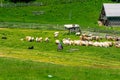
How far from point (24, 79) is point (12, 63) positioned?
7.74 m

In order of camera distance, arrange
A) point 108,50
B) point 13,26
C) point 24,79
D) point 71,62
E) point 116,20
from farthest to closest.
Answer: point 116,20
point 13,26
point 108,50
point 71,62
point 24,79

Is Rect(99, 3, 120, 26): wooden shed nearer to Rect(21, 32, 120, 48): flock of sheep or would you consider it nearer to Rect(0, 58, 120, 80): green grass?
Rect(21, 32, 120, 48): flock of sheep

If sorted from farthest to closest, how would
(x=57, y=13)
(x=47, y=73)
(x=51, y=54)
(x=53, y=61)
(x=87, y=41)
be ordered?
(x=57, y=13) → (x=87, y=41) → (x=51, y=54) → (x=53, y=61) → (x=47, y=73)

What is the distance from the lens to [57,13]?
13362cm

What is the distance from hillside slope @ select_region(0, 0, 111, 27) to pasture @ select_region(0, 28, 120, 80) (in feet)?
129

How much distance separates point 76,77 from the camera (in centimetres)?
3469

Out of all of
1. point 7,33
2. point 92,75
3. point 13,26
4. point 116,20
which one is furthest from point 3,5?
point 92,75

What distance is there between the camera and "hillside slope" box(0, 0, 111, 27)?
4801 inches

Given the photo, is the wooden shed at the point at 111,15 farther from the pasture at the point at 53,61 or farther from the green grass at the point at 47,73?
the green grass at the point at 47,73

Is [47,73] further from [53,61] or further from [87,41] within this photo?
[87,41]

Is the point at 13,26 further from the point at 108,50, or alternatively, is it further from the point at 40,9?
the point at 40,9

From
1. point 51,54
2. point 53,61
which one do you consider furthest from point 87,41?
point 53,61

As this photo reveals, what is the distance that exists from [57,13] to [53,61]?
8734 cm

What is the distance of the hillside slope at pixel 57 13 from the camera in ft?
400
